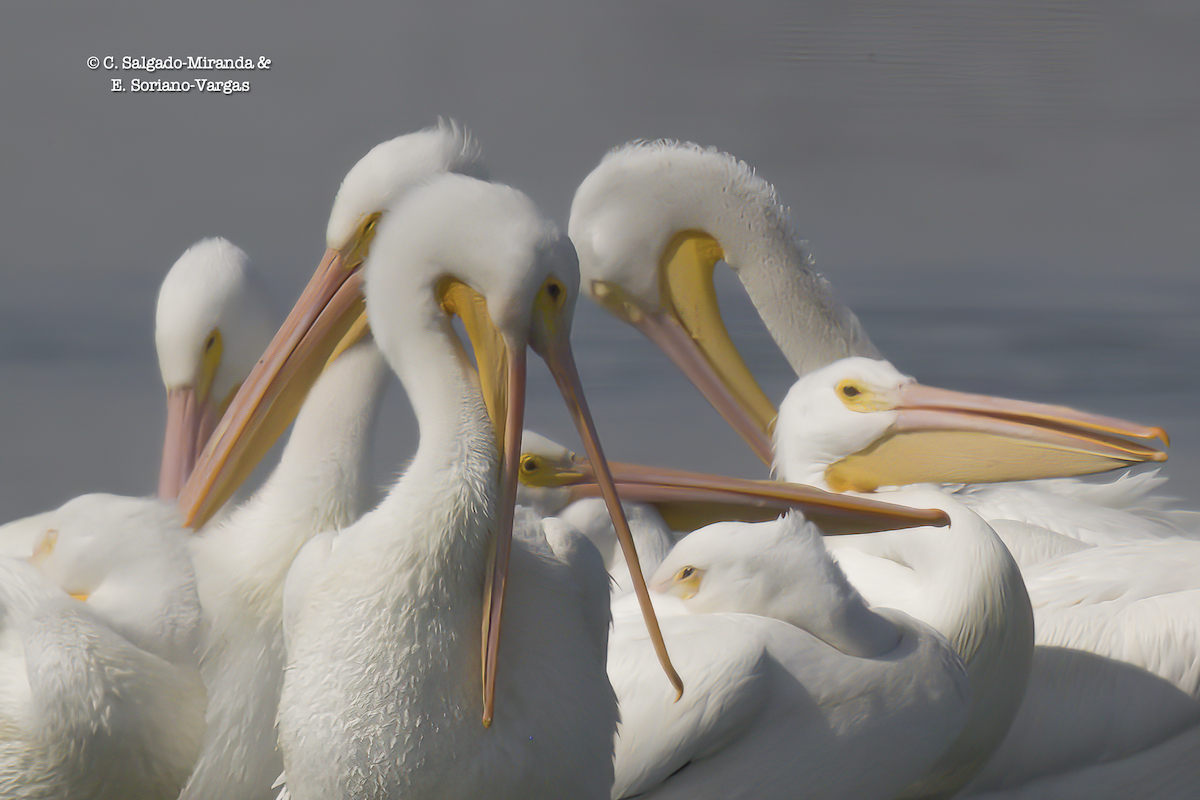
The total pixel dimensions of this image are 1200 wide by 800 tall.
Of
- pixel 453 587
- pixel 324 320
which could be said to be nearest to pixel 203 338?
pixel 324 320

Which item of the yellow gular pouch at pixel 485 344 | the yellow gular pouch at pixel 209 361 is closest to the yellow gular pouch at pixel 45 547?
the yellow gular pouch at pixel 209 361

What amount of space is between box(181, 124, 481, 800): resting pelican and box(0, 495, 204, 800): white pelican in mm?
72

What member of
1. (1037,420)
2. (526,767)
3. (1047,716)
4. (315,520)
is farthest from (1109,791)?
(315,520)

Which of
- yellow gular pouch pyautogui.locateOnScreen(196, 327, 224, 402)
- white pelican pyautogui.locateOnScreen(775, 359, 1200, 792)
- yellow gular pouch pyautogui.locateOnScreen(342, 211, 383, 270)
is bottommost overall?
white pelican pyautogui.locateOnScreen(775, 359, 1200, 792)

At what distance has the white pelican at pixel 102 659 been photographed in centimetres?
199

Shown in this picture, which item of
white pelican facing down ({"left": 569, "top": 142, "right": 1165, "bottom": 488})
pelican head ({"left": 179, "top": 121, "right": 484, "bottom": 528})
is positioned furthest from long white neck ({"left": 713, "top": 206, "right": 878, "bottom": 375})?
pelican head ({"left": 179, "top": 121, "right": 484, "bottom": 528})

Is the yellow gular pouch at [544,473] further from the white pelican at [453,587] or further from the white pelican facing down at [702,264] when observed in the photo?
the white pelican at [453,587]

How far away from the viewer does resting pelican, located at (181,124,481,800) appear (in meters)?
2.07

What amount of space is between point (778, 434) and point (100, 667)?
1.39 meters

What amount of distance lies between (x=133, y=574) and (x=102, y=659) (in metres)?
0.15

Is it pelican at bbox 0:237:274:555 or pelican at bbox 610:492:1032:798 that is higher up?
pelican at bbox 0:237:274:555

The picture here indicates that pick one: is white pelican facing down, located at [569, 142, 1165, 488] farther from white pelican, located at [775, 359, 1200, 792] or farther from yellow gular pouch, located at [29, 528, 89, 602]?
yellow gular pouch, located at [29, 528, 89, 602]

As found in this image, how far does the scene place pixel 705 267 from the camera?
10.9 ft

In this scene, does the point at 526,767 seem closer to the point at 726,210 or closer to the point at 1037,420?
the point at 1037,420
